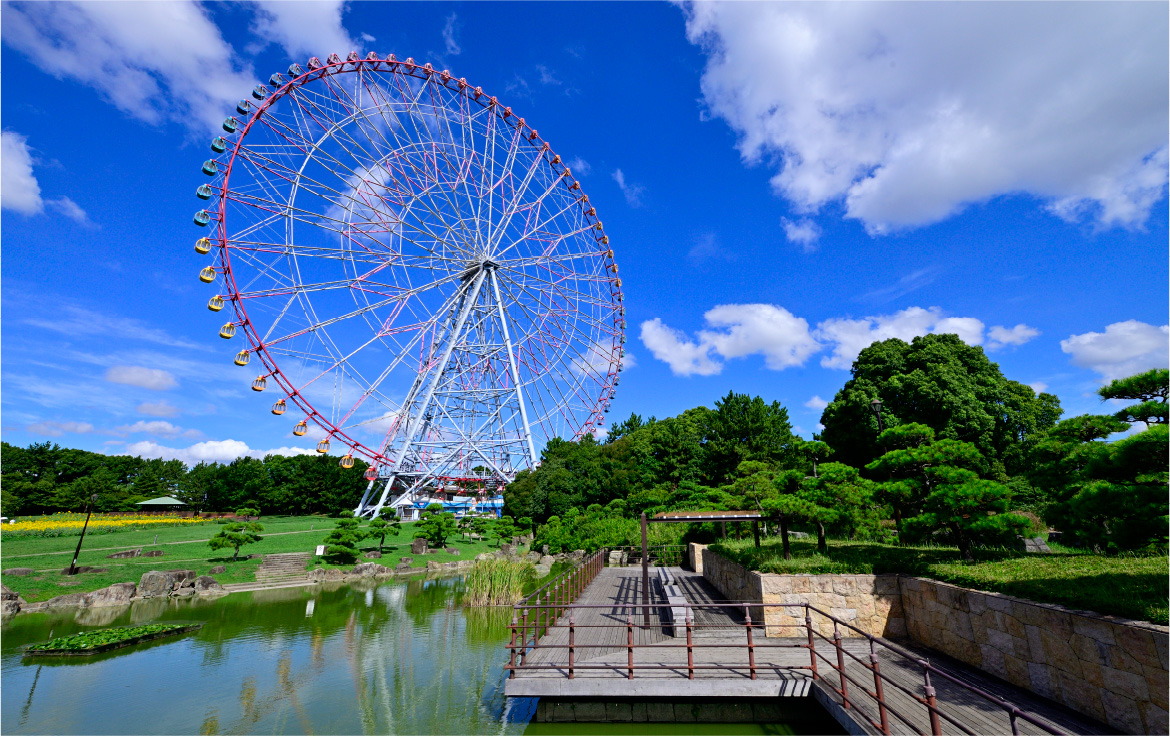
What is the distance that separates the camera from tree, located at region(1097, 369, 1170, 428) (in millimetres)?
6176

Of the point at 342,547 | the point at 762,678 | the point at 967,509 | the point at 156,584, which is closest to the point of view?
the point at 762,678

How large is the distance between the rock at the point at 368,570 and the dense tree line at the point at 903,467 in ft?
34.2

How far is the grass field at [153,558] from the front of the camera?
69.4ft

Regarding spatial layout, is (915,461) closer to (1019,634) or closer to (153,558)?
(1019,634)

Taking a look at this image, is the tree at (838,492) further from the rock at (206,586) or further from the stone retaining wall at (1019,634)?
the rock at (206,586)

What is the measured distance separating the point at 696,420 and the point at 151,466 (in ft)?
238

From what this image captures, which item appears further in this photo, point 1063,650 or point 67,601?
point 67,601

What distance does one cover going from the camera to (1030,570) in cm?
→ 848

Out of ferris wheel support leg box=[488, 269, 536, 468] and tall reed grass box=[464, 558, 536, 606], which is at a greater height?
ferris wheel support leg box=[488, 269, 536, 468]

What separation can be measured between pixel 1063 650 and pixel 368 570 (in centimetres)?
2807

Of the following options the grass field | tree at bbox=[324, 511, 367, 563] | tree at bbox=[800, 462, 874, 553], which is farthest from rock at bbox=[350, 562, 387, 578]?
tree at bbox=[800, 462, 874, 553]

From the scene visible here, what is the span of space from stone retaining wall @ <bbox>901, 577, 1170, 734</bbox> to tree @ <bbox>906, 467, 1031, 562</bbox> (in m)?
1.29

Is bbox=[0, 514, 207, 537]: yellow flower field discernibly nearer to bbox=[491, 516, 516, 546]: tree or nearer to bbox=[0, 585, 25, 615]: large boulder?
bbox=[0, 585, 25, 615]: large boulder

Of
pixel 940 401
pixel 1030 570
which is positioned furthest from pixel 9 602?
pixel 940 401
